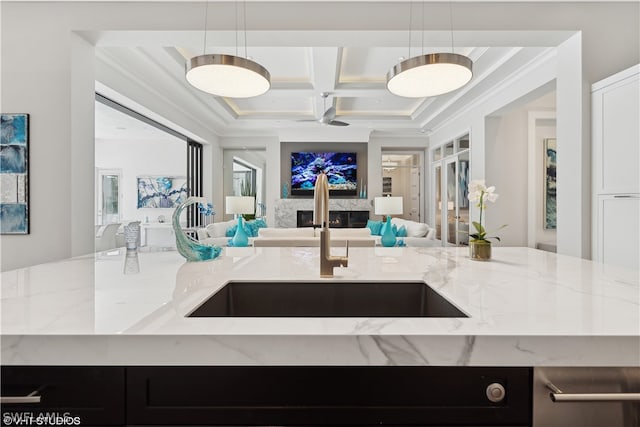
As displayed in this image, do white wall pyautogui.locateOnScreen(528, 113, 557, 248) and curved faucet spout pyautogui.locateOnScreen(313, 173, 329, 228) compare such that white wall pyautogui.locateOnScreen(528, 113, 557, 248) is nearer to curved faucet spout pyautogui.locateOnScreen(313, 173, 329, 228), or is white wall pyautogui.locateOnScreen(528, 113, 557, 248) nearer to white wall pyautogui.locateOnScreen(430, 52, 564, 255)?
white wall pyautogui.locateOnScreen(430, 52, 564, 255)

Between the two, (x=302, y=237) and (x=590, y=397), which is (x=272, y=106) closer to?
(x=302, y=237)

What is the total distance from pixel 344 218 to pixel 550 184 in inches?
155

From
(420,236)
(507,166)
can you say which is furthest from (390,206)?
(507,166)

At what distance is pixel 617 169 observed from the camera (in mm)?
2350

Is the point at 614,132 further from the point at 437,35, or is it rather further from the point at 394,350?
the point at 394,350

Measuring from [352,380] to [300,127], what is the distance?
23.3 feet

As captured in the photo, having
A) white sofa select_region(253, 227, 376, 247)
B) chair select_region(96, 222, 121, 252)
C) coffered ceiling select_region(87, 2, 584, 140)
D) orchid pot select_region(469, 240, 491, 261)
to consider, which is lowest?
chair select_region(96, 222, 121, 252)

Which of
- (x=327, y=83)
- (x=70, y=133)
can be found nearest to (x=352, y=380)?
(x=70, y=133)

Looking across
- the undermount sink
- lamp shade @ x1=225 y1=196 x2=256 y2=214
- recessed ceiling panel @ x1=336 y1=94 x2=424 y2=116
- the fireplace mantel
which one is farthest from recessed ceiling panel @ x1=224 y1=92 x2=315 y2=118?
the undermount sink

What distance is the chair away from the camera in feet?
15.9

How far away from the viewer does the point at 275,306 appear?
115 centimetres

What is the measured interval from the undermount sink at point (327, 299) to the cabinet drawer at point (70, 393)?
45 centimetres

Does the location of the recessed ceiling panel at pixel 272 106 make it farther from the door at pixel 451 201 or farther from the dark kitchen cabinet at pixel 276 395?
the dark kitchen cabinet at pixel 276 395

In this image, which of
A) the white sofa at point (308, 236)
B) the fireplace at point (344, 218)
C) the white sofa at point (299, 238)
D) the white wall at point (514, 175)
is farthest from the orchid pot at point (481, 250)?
the fireplace at point (344, 218)
